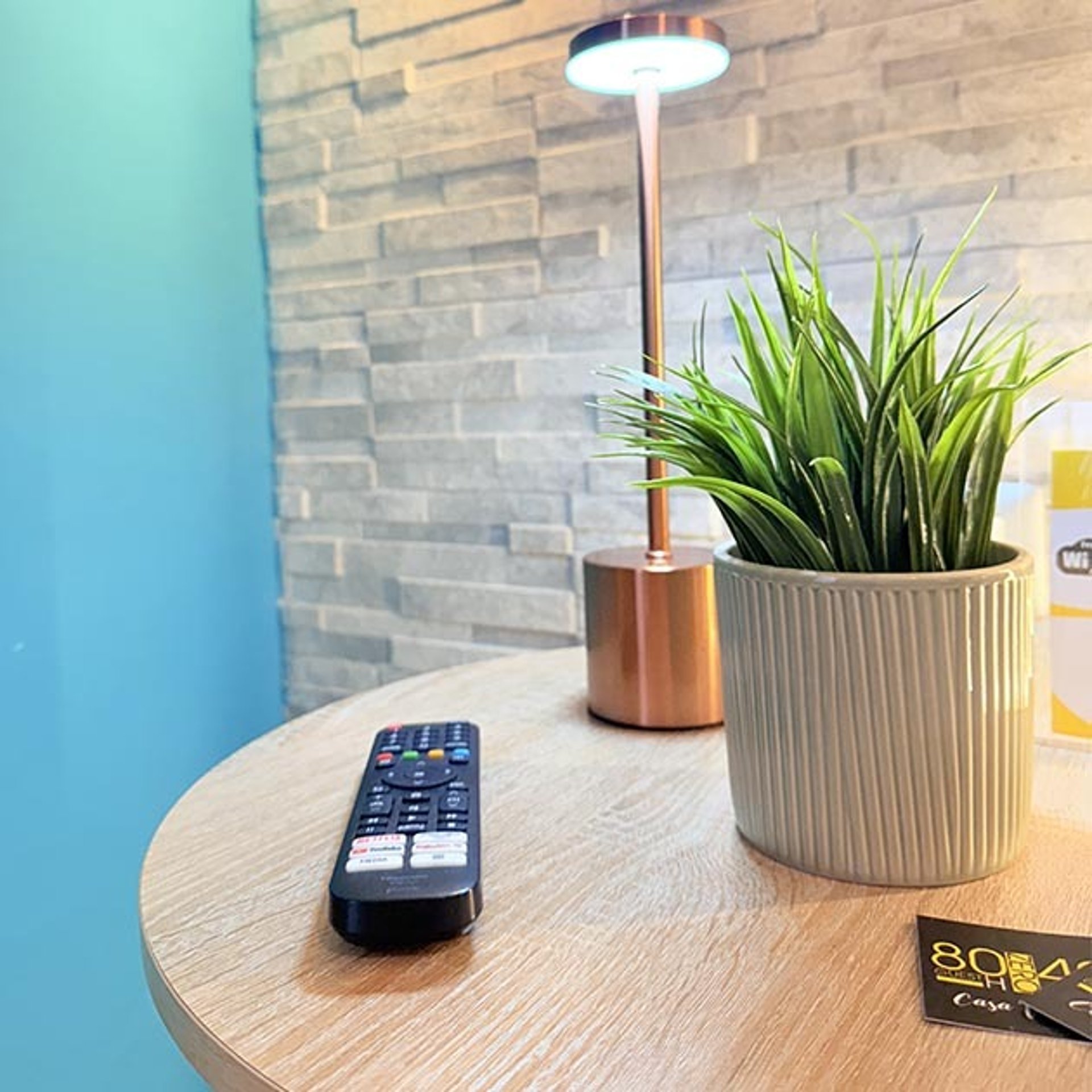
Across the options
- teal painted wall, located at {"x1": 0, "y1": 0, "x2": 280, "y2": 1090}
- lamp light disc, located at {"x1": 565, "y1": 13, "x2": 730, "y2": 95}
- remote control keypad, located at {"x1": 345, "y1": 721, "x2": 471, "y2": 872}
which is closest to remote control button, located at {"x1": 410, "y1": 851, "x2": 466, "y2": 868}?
remote control keypad, located at {"x1": 345, "y1": 721, "x2": 471, "y2": 872}

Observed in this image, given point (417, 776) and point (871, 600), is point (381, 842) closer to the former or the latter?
point (417, 776)

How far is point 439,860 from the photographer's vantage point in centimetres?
46

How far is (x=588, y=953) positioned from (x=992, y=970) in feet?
0.51

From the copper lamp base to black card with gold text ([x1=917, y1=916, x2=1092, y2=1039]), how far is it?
268 mm

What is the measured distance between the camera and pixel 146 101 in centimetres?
115

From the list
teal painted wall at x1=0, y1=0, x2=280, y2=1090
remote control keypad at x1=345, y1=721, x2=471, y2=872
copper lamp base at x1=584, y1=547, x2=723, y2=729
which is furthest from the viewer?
teal painted wall at x1=0, y1=0, x2=280, y2=1090

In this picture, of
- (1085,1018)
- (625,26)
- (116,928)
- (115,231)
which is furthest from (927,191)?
(116,928)

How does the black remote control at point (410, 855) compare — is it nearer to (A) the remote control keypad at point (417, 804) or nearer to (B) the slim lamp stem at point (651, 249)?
(A) the remote control keypad at point (417, 804)

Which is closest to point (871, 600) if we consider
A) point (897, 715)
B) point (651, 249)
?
point (897, 715)

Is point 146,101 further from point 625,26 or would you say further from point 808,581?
point 808,581

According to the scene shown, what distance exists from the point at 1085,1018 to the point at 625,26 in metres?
0.62

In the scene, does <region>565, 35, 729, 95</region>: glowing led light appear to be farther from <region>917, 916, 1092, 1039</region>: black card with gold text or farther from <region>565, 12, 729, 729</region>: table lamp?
<region>917, 916, 1092, 1039</region>: black card with gold text

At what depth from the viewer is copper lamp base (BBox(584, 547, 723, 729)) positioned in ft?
2.32

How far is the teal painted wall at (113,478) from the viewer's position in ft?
3.41
